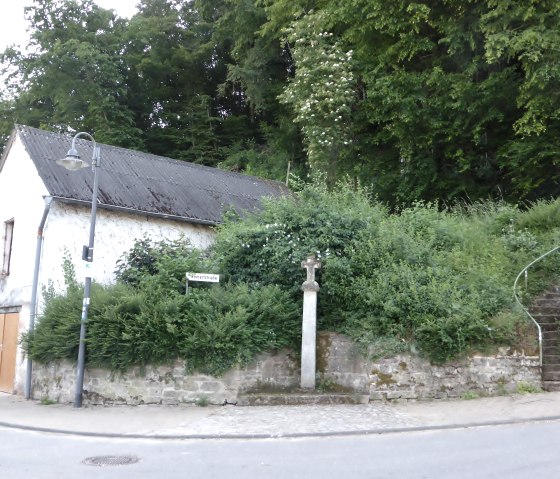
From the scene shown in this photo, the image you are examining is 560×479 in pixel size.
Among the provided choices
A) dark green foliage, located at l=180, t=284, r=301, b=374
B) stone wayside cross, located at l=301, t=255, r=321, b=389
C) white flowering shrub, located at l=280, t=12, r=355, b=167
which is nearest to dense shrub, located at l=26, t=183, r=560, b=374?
dark green foliage, located at l=180, t=284, r=301, b=374

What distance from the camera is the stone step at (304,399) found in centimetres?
1207

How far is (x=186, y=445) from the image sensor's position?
9.32 metres

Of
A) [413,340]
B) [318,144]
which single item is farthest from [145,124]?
[413,340]

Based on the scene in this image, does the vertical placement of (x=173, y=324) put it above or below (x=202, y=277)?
below

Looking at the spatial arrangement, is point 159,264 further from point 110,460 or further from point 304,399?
point 110,460

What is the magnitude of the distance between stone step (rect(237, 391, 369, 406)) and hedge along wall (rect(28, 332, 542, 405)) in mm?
254

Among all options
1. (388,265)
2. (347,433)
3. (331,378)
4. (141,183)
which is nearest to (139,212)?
(141,183)

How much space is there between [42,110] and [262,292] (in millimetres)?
25082

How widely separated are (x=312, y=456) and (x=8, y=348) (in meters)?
12.0

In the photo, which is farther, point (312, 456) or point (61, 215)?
Answer: point (61, 215)

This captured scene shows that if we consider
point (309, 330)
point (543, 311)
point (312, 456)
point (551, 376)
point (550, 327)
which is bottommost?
point (312, 456)

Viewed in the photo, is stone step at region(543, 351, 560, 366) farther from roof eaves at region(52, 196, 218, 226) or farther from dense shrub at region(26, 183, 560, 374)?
roof eaves at region(52, 196, 218, 226)

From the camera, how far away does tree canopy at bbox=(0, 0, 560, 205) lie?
19516 millimetres

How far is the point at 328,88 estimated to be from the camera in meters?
21.9
